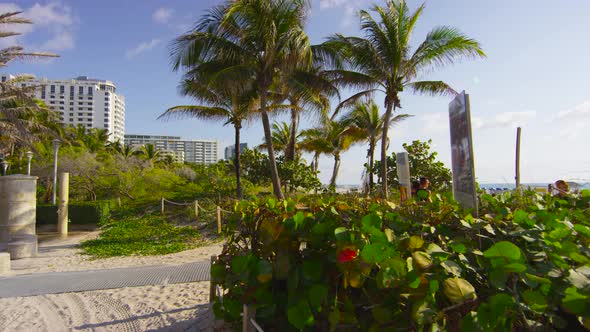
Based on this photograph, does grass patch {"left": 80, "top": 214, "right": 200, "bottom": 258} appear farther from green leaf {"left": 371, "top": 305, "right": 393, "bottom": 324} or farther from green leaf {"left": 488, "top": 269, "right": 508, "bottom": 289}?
green leaf {"left": 488, "top": 269, "right": 508, "bottom": 289}

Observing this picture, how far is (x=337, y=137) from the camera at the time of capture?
25703mm

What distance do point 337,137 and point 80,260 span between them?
19019mm

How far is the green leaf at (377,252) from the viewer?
1.41 meters

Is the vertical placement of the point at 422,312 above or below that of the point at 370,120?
below

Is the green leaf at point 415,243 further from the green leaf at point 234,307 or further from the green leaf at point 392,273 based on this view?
the green leaf at point 234,307

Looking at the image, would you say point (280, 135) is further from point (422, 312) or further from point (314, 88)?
point (422, 312)

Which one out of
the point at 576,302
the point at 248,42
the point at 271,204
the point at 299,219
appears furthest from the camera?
the point at 248,42

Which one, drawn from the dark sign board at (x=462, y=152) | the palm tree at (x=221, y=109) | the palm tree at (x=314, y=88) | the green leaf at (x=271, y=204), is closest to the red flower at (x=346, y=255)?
the green leaf at (x=271, y=204)

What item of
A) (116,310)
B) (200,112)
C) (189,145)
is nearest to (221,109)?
(200,112)

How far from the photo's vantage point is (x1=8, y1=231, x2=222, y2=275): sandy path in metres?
8.17

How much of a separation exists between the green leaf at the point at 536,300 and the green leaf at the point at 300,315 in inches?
34.2

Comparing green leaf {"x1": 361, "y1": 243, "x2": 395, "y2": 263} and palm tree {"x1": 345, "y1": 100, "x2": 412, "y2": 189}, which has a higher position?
palm tree {"x1": 345, "y1": 100, "x2": 412, "y2": 189}

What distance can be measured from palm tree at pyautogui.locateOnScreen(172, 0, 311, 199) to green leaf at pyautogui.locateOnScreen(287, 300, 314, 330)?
33.6ft

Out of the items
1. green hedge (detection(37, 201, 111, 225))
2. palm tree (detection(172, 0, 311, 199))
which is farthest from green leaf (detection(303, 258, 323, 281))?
green hedge (detection(37, 201, 111, 225))
